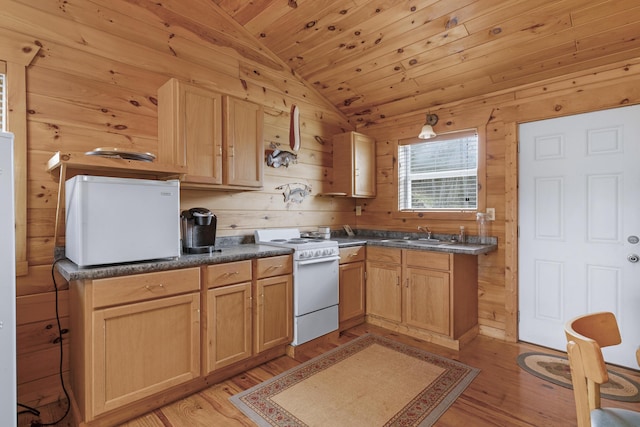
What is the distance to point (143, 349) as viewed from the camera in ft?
6.57

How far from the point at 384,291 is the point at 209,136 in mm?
2228

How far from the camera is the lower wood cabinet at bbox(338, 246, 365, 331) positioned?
3348mm

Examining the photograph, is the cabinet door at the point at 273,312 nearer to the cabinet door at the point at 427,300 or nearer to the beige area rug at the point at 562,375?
the cabinet door at the point at 427,300

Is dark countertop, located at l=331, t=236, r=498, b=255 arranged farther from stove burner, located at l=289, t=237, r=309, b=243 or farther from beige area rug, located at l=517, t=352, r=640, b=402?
beige area rug, located at l=517, t=352, r=640, b=402

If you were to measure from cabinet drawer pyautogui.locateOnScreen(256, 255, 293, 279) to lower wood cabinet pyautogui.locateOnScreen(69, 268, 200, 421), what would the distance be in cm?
51

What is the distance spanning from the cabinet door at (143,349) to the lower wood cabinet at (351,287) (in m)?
1.51

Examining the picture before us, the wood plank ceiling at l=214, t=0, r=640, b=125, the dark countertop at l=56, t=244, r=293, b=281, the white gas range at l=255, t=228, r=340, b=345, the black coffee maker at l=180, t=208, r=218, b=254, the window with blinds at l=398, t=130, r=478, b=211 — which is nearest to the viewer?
the dark countertop at l=56, t=244, r=293, b=281

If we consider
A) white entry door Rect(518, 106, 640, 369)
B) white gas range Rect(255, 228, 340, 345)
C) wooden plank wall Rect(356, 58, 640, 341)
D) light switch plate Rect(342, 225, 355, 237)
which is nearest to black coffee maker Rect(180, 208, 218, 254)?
white gas range Rect(255, 228, 340, 345)

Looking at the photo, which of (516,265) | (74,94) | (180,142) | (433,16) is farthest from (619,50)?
(74,94)

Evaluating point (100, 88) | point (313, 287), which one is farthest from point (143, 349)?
point (100, 88)

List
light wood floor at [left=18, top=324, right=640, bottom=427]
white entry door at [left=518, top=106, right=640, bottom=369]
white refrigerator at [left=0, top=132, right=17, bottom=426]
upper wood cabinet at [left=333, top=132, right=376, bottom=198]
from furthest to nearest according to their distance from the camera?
upper wood cabinet at [left=333, top=132, right=376, bottom=198] < white entry door at [left=518, top=106, right=640, bottom=369] < light wood floor at [left=18, top=324, right=640, bottom=427] < white refrigerator at [left=0, top=132, right=17, bottom=426]

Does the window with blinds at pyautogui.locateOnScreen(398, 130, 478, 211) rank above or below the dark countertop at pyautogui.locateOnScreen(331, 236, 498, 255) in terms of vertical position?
above

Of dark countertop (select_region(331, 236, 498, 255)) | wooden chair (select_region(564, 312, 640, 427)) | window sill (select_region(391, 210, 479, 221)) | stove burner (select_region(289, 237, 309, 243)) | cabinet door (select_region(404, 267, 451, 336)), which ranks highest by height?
window sill (select_region(391, 210, 479, 221))

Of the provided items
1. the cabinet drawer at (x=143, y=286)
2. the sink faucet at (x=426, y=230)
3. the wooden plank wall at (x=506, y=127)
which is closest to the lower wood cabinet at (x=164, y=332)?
the cabinet drawer at (x=143, y=286)
